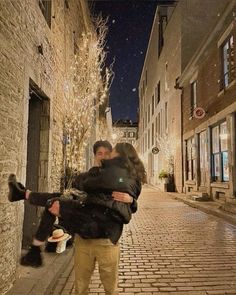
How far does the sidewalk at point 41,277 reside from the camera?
14.4 feet

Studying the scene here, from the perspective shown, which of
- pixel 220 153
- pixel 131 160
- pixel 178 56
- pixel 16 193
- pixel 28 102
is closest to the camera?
pixel 131 160

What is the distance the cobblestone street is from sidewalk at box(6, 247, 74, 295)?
12cm

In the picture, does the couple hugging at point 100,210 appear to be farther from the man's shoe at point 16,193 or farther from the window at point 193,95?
the window at point 193,95

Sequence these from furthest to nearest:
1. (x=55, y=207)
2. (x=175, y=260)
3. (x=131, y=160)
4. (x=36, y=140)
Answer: (x=36, y=140)
(x=175, y=260)
(x=131, y=160)
(x=55, y=207)

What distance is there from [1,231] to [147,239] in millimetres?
4605

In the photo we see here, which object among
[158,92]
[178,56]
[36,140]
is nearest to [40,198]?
[36,140]

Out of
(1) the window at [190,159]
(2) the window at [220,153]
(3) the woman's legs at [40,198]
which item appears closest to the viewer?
(3) the woman's legs at [40,198]

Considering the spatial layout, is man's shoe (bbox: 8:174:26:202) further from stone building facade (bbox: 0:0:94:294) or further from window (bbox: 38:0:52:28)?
window (bbox: 38:0:52:28)

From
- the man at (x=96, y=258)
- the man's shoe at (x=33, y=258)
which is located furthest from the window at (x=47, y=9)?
the man's shoe at (x=33, y=258)

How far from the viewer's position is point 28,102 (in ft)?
18.5

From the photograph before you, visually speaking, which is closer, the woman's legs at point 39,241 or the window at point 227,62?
the woman's legs at point 39,241

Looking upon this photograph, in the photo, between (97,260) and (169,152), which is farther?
(169,152)

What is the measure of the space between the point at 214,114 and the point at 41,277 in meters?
12.3

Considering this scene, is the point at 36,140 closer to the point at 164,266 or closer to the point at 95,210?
the point at 164,266
